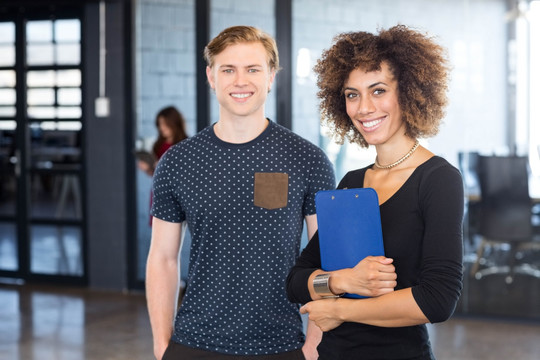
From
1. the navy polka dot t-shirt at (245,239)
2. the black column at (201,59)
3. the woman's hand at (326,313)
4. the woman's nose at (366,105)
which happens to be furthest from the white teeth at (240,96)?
the black column at (201,59)

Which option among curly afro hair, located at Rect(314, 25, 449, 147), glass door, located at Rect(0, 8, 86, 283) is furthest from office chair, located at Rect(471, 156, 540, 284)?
curly afro hair, located at Rect(314, 25, 449, 147)

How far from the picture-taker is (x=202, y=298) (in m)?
1.96

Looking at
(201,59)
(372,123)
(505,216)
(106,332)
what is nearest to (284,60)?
(201,59)

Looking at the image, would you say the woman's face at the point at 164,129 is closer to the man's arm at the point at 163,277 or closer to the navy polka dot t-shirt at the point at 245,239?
the man's arm at the point at 163,277

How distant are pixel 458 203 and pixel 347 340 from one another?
1.10 feet

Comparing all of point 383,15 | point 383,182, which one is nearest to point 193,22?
point 383,15

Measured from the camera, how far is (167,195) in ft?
6.70

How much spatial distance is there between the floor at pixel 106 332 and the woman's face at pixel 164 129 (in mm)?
1274

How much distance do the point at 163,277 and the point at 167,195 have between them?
228mm

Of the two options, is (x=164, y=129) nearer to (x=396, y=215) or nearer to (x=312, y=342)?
(x=312, y=342)

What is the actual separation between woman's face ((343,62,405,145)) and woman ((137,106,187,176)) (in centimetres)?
422

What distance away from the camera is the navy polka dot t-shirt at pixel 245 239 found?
1938 millimetres

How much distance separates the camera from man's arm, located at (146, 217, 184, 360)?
208 centimetres

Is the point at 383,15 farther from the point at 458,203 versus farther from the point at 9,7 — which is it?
the point at 458,203
